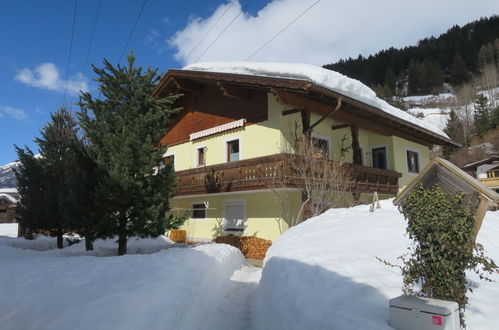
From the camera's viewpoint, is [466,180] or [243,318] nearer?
[466,180]

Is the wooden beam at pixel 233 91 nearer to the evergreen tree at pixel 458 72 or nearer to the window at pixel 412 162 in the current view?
the window at pixel 412 162

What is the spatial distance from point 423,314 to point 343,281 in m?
1.49

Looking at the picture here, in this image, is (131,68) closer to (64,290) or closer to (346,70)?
(64,290)

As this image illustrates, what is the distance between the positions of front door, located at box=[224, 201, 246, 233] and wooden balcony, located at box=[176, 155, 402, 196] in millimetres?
1558

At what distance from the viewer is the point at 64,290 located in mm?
5426

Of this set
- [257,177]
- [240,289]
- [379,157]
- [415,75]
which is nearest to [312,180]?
[257,177]

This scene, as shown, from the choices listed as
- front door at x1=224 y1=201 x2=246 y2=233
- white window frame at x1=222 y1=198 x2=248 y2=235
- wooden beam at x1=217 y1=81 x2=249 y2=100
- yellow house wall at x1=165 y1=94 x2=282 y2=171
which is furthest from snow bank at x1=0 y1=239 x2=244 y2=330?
wooden beam at x1=217 y1=81 x2=249 y2=100

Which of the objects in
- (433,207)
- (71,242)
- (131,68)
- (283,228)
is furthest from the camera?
(71,242)

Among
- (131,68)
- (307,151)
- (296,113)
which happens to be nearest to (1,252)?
(131,68)

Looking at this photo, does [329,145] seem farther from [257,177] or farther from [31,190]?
[31,190]

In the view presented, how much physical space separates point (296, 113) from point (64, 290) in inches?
419

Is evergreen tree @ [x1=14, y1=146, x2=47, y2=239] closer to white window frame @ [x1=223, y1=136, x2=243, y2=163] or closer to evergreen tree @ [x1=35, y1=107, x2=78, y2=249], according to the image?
evergreen tree @ [x1=35, y1=107, x2=78, y2=249]

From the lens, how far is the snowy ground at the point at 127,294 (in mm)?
4285

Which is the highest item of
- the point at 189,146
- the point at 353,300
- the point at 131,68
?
the point at 131,68
